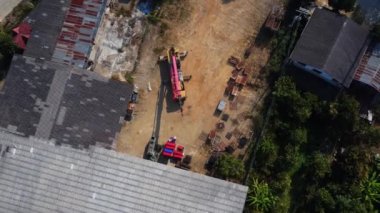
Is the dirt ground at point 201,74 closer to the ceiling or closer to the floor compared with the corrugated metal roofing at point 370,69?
closer to the floor

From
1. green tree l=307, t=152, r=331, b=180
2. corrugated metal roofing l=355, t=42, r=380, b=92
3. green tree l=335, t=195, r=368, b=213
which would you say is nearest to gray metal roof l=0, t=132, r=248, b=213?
green tree l=307, t=152, r=331, b=180

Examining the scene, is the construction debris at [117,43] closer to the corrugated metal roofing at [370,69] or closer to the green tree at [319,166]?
the green tree at [319,166]

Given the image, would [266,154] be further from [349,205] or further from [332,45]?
[332,45]

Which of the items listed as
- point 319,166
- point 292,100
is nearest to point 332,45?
point 292,100

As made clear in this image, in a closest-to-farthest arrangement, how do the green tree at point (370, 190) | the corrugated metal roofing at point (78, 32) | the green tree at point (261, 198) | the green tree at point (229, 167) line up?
the green tree at point (261, 198) < the green tree at point (229, 167) < the green tree at point (370, 190) < the corrugated metal roofing at point (78, 32)

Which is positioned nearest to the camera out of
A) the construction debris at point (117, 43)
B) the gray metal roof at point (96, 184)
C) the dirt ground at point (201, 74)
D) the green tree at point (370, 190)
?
the gray metal roof at point (96, 184)

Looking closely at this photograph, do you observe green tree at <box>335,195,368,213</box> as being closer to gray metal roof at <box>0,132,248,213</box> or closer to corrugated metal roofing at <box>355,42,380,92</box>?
gray metal roof at <box>0,132,248,213</box>

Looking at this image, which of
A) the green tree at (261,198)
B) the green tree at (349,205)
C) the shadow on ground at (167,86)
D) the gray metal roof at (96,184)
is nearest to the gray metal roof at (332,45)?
the green tree at (349,205)
